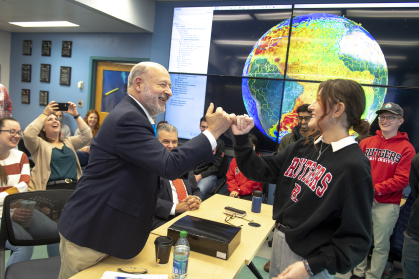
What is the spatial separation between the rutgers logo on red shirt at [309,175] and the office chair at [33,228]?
4.87 feet

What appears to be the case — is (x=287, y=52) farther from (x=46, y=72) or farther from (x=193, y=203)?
(x=46, y=72)

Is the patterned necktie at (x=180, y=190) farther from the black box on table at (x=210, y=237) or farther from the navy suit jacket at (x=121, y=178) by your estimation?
the navy suit jacket at (x=121, y=178)

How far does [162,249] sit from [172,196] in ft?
3.79

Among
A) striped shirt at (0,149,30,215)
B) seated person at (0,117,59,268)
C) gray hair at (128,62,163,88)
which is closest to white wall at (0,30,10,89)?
seated person at (0,117,59,268)

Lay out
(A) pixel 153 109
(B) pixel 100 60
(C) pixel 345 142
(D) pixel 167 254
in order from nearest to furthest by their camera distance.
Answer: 1. (C) pixel 345 142
2. (D) pixel 167 254
3. (A) pixel 153 109
4. (B) pixel 100 60

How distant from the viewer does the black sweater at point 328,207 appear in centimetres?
110

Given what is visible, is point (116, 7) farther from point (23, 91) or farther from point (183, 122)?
point (23, 91)

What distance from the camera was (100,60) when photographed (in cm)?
576

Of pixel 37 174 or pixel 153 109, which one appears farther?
pixel 37 174

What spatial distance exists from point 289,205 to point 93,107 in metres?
5.32

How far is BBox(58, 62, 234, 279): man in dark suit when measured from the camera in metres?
1.23

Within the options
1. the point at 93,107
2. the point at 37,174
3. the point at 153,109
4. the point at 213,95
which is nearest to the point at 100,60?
the point at 93,107

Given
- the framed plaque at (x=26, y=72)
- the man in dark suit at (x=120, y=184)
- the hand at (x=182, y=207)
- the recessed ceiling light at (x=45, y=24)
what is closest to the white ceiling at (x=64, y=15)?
the recessed ceiling light at (x=45, y=24)

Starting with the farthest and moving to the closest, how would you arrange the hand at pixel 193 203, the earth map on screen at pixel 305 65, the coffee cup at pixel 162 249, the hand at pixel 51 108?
the earth map on screen at pixel 305 65 < the hand at pixel 51 108 < the hand at pixel 193 203 < the coffee cup at pixel 162 249
